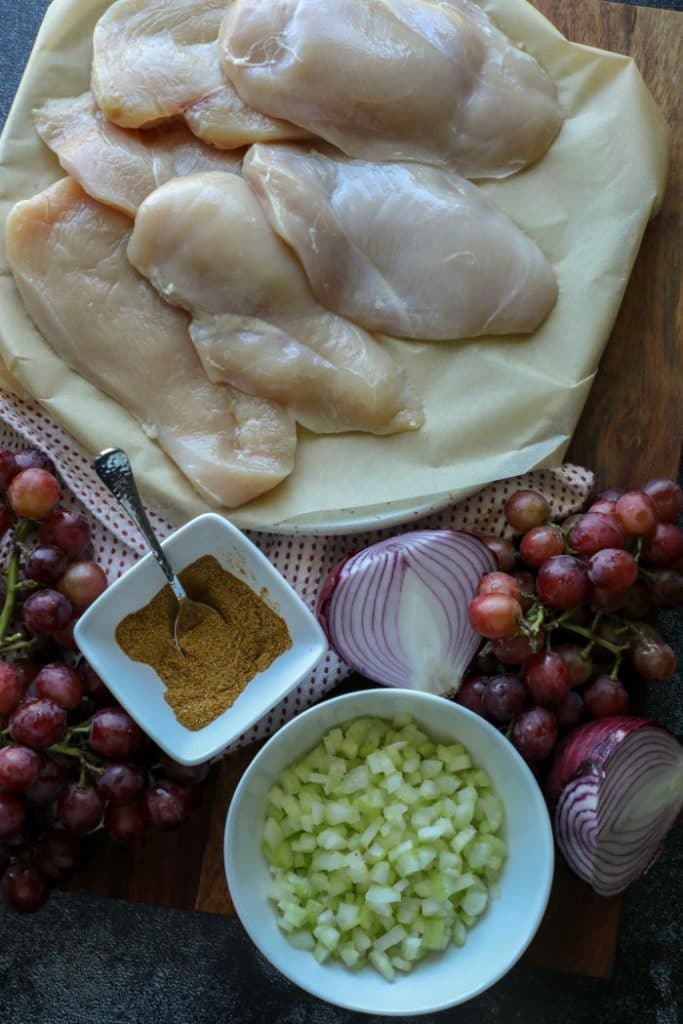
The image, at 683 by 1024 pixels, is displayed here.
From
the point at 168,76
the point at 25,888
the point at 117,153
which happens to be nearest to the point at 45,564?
the point at 25,888

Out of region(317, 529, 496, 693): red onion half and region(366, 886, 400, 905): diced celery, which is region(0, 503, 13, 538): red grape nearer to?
region(317, 529, 496, 693): red onion half

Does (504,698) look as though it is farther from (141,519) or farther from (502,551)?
(141,519)

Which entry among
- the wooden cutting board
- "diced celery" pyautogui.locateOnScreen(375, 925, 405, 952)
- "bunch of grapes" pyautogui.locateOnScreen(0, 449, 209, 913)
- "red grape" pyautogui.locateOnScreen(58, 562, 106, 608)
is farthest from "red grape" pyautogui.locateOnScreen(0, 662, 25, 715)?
"diced celery" pyautogui.locateOnScreen(375, 925, 405, 952)

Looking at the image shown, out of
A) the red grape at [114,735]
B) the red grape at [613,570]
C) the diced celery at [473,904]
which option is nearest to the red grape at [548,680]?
the red grape at [613,570]

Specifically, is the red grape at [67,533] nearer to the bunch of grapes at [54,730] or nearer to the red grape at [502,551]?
the bunch of grapes at [54,730]

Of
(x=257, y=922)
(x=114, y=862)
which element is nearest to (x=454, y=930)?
(x=257, y=922)

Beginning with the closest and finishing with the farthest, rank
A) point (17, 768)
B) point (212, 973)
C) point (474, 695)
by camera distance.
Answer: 1. point (17, 768)
2. point (474, 695)
3. point (212, 973)
